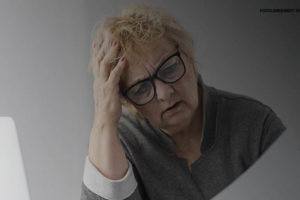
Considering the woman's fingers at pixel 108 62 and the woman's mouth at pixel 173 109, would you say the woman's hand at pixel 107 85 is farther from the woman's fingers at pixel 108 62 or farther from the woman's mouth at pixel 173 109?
the woman's mouth at pixel 173 109

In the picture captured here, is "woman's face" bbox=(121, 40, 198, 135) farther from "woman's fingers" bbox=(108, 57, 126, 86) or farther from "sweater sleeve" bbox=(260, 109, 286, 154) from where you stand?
"sweater sleeve" bbox=(260, 109, 286, 154)

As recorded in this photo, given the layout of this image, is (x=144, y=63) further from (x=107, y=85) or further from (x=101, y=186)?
(x=101, y=186)

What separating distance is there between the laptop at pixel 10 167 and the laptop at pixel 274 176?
0.64 meters

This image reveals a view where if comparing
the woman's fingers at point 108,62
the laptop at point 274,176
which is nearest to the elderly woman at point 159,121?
the woman's fingers at point 108,62

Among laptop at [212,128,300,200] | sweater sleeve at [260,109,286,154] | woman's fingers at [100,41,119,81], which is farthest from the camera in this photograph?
laptop at [212,128,300,200]

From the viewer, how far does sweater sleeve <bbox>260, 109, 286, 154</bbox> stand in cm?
130

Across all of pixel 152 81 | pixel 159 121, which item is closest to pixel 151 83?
pixel 152 81

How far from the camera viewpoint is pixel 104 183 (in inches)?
43.3

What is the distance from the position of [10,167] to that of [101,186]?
24 centimetres

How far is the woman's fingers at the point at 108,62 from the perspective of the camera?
1.08m

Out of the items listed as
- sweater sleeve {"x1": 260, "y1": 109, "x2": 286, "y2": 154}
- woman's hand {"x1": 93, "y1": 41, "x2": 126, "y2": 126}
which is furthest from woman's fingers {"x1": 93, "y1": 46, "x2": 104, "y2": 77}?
sweater sleeve {"x1": 260, "y1": 109, "x2": 286, "y2": 154}

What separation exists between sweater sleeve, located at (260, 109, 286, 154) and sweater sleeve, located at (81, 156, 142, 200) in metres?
0.44

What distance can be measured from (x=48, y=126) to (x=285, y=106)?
0.74 meters

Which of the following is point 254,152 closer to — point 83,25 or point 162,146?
point 162,146
